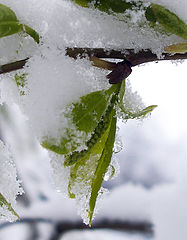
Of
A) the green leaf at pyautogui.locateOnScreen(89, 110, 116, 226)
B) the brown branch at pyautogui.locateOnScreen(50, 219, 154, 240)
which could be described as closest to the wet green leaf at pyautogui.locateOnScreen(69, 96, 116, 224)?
the green leaf at pyautogui.locateOnScreen(89, 110, 116, 226)

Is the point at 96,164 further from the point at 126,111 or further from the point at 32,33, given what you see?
the point at 32,33

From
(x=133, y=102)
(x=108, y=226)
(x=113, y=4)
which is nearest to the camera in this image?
(x=113, y=4)

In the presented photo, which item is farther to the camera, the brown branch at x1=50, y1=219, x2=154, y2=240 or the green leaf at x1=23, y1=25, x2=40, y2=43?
the brown branch at x1=50, y1=219, x2=154, y2=240

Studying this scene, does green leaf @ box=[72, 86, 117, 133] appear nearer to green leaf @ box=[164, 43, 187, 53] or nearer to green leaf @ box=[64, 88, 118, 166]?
green leaf @ box=[64, 88, 118, 166]

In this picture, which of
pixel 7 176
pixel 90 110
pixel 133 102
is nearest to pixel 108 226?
pixel 7 176

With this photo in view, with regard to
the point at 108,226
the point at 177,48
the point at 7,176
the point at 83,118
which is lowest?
the point at 108,226
